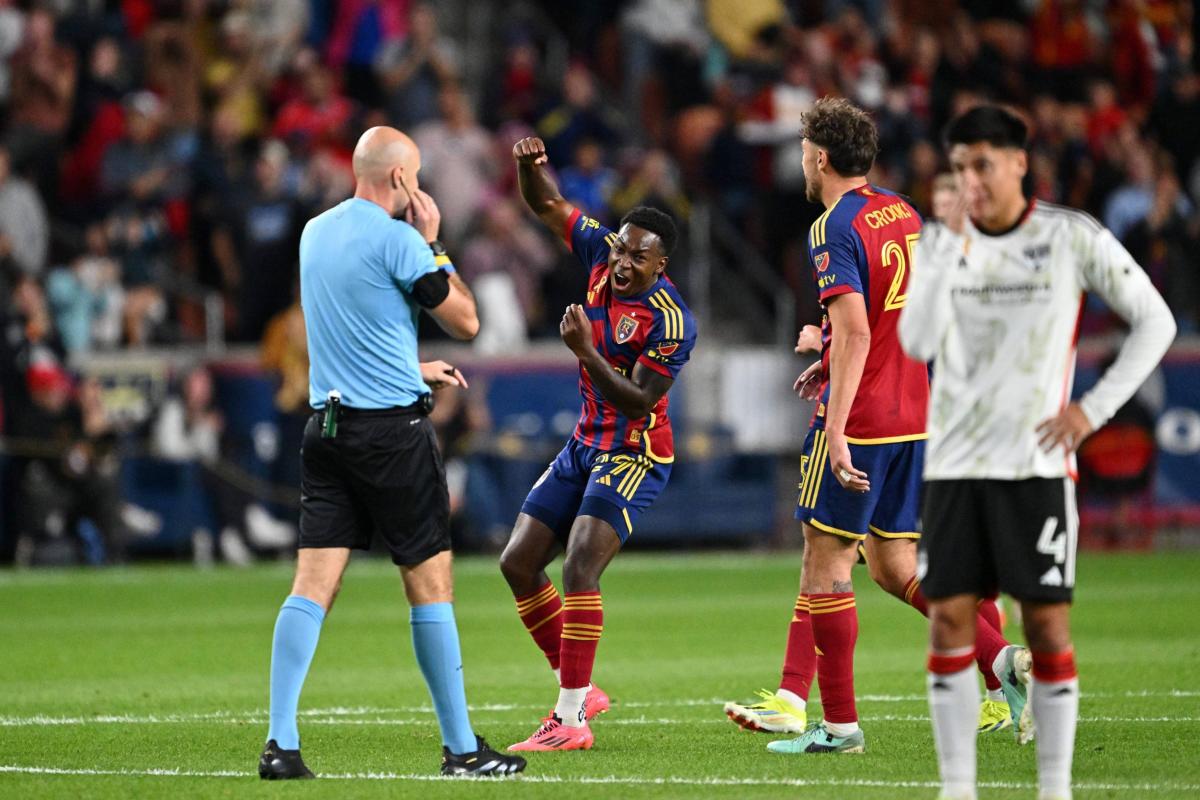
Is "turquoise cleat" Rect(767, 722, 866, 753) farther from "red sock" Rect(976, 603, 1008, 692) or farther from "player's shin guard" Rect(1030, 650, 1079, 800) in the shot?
"player's shin guard" Rect(1030, 650, 1079, 800)

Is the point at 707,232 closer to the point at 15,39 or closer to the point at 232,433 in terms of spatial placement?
the point at 232,433

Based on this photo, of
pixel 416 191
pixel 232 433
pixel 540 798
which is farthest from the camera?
pixel 232 433

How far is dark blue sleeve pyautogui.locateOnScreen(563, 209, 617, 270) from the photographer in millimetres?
9602

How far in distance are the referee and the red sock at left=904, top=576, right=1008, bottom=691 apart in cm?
204

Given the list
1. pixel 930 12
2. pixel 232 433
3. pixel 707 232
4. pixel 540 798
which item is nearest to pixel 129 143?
pixel 232 433

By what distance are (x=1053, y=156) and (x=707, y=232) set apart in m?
4.21

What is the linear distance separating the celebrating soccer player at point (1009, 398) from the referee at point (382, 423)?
2.03 m

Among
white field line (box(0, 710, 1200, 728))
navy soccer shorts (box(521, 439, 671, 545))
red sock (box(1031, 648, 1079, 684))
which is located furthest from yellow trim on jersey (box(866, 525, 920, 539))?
red sock (box(1031, 648, 1079, 684))

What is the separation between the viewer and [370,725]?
31.6 ft

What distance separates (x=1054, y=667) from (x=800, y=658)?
2728 mm

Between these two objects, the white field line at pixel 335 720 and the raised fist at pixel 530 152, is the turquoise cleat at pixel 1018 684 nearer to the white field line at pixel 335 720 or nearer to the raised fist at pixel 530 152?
the white field line at pixel 335 720

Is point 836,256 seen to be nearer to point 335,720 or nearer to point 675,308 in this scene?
point 675,308

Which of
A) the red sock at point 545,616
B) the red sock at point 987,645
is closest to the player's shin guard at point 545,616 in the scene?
the red sock at point 545,616

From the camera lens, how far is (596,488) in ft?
29.8
